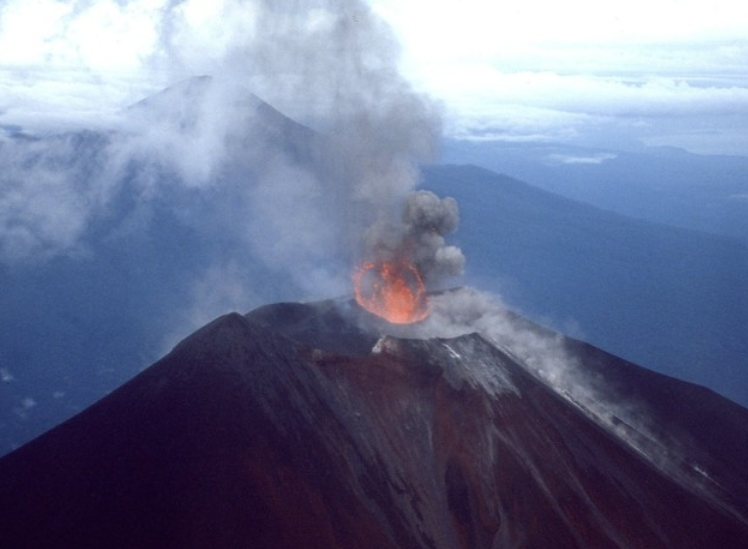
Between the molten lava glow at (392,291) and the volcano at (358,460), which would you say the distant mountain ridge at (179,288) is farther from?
the volcano at (358,460)

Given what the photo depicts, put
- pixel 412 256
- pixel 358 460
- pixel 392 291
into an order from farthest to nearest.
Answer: pixel 412 256, pixel 392 291, pixel 358 460

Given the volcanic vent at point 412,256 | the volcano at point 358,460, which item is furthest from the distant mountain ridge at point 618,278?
the volcano at point 358,460

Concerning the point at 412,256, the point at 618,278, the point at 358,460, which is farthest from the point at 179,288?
the point at 618,278

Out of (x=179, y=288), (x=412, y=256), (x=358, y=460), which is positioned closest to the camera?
(x=358, y=460)

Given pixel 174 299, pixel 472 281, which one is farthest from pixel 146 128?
pixel 472 281

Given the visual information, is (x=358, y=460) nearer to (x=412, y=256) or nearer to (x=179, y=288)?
(x=412, y=256)

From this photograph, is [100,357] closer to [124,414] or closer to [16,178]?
[16,178]

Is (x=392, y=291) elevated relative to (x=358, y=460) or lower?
lower
